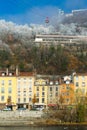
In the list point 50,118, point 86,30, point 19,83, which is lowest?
point 50,118

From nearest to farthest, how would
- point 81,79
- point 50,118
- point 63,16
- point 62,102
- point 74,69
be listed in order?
1. point 50,118
2. point 62,102
3. point 81,79
4. point 74,69
5. point 63,16

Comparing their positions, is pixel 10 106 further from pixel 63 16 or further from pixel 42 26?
pixel 63 16

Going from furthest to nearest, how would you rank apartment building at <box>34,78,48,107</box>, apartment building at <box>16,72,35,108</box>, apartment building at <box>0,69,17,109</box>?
1. apartment building at <box>34,78,48,107</box>
2. apartment building at <box>16,72,35,108</box>
3. apartment building at <box>0,69,17,109</box>

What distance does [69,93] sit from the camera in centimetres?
7781

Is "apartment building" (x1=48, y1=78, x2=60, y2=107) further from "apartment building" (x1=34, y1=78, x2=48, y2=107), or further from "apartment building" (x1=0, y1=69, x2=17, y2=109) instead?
"apartment building" (x1=0, y1=69, x2=17, y2=109)

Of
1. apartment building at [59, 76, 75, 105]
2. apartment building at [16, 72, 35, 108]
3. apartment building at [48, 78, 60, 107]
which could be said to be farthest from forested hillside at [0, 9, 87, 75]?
apartment building at [59, 76, 75, 105]

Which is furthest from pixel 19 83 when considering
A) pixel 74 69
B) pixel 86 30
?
pixel 86 30

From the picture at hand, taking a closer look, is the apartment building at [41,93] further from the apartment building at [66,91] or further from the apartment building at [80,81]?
the apartment building at [80,81]

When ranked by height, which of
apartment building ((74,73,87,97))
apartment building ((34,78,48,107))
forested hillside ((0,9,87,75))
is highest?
forested hillside ((0,9,87,75))

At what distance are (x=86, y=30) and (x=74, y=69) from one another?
162 feet

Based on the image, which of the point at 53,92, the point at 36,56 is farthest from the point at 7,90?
the point at 36,56

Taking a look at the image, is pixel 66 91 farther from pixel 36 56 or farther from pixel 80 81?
pixel 36 56

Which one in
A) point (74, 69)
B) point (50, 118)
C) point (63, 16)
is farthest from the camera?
point (63, 16)

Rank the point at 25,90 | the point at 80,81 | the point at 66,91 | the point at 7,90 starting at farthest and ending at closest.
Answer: the point at 80,81, the point at 66,91, the point at 25,90, the point at 7,90
